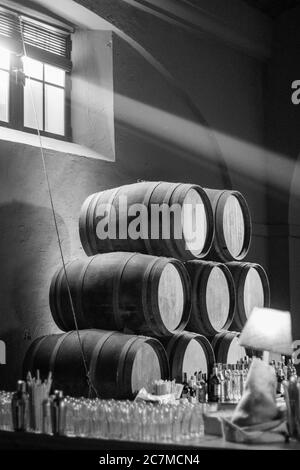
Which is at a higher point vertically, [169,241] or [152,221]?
[152,221]

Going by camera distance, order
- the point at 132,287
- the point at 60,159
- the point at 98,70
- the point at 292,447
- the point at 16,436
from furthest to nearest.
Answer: the point at 98,70 < the point at 60,159 < the point at 132,287 < the point at 16,436 < the point at 292,447

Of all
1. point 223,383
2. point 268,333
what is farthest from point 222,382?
point 268,333

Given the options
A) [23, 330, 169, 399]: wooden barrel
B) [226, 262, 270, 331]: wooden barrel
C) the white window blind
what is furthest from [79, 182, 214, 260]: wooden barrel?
the white window blind

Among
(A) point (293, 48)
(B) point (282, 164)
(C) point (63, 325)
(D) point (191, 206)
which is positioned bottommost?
(C) point (63, 325)

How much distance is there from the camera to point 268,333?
10.7ft

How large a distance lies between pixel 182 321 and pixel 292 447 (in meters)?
2.05

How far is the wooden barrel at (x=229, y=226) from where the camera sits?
550cm

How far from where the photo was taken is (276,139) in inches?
331

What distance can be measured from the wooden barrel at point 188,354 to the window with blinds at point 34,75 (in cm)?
190

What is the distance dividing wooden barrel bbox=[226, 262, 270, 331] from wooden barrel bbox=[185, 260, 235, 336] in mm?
229

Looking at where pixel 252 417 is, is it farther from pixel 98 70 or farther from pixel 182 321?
pixel 98 70

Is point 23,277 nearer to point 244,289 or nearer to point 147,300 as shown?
point 147,300

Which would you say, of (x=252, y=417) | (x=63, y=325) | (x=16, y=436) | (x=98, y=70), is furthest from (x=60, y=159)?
(x=252, y=417)

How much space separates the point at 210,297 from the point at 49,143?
1758 millimetres
